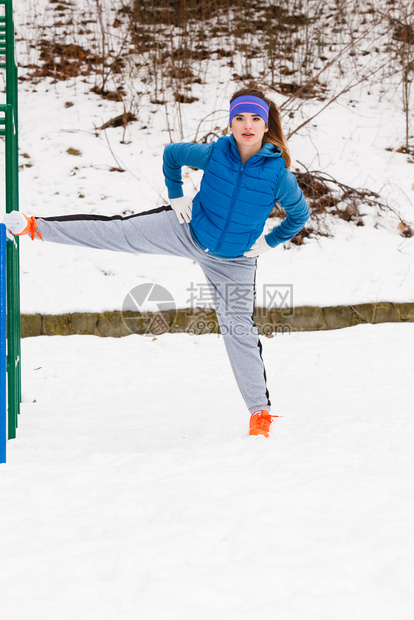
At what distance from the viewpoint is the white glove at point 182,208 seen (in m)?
2.42

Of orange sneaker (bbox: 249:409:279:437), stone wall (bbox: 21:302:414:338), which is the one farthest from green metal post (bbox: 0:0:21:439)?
stone wall (bbox: 21:302:414:338)

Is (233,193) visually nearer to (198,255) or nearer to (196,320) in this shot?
(198,255)

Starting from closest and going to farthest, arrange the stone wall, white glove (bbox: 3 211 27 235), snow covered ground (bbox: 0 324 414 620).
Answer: snow covered ground (bbox: 0 324 414 620) → white glove (bbox: 3 211 27 235) → the stone wall

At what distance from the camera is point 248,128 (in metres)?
2.29

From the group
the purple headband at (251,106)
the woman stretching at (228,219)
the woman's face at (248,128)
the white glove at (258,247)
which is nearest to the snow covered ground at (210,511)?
the woman stretching at (228,219)

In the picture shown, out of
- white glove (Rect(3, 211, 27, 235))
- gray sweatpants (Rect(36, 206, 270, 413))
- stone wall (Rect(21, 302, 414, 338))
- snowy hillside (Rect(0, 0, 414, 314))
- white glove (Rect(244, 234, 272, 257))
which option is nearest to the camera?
white glove (Rect(3, 211, 27, 235))

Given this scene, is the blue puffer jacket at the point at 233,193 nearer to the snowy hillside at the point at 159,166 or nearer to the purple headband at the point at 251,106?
the purple headband at the point at 251,106

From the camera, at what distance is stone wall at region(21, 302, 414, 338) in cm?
452

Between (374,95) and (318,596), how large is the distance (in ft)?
24.0

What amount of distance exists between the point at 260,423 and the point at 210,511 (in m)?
0.97

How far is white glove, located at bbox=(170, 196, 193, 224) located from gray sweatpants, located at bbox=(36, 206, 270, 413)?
0.12ft

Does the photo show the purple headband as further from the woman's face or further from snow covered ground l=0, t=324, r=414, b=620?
snow covered ground l=0, t=324, r=414, b=620

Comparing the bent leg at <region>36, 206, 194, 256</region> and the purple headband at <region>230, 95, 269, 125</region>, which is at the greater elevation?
the purple headband at <region>230, 95, 269, 125</region>

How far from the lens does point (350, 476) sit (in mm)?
1939
